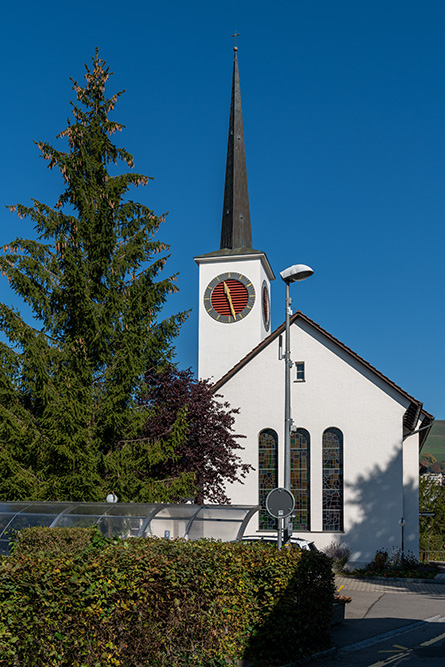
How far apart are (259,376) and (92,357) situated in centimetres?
951

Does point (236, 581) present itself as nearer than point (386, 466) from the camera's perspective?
Yes

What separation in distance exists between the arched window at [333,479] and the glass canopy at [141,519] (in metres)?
12.5

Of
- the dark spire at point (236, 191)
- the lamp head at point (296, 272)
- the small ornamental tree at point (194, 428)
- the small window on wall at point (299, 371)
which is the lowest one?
the small ornamental tree at point (194, 428)

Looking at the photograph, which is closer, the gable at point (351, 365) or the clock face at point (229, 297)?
the gable at point (351, 365)

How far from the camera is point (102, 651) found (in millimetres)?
7312

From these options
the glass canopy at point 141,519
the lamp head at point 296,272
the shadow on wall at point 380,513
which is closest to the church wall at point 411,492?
the shadow on wall at point 380,513

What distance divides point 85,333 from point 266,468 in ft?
35.4

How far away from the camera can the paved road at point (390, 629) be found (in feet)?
35.7

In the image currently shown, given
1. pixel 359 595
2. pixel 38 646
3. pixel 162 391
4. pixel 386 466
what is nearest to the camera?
pixel 38 646

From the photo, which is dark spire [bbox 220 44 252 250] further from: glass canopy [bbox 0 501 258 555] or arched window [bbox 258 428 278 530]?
glass canopy [bbox 0 501 258 555]

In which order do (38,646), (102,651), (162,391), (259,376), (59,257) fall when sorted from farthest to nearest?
(259,376) → (162,391) → (59,257) → (102,651) → (38,646)

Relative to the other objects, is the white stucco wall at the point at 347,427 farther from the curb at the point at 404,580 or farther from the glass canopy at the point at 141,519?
the glass canopy at the point at 141,519

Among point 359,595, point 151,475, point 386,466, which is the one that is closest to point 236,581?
point 359,595

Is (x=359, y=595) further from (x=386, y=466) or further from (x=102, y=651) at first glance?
(x=102, y=651)
